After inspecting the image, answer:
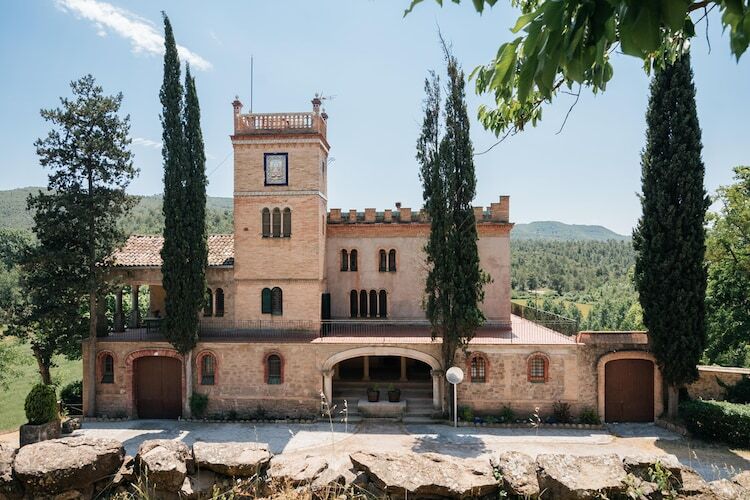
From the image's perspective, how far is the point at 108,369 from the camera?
21.6m

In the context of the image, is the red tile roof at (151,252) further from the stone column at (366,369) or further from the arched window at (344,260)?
the stone column at (366,369)

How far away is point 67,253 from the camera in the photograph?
20.4m

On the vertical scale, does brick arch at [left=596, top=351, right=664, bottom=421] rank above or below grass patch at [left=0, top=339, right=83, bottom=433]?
above

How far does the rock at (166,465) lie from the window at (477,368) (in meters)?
15.0

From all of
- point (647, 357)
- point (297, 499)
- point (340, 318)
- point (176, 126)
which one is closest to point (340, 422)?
point (340, 318)

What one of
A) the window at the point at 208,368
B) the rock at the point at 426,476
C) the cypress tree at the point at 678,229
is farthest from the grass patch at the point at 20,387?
the cypress tree at the point at 678,229

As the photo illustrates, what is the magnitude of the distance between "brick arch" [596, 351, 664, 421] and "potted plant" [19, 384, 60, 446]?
67.1ft

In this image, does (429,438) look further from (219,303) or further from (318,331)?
(219,303)

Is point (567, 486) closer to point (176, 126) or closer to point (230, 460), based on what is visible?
point (230, 460)

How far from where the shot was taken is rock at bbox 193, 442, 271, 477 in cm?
690

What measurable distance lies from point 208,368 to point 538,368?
1416cm

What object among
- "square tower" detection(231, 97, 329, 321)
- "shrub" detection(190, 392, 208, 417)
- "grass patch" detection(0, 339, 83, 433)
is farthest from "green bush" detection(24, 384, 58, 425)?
"square tower" detection(231, 97, 329, 321)

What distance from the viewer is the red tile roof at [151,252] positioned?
23.4 m

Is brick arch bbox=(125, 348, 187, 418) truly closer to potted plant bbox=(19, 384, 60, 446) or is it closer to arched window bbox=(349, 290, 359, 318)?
potted plant bbox=(19, 384, 60, 446)
